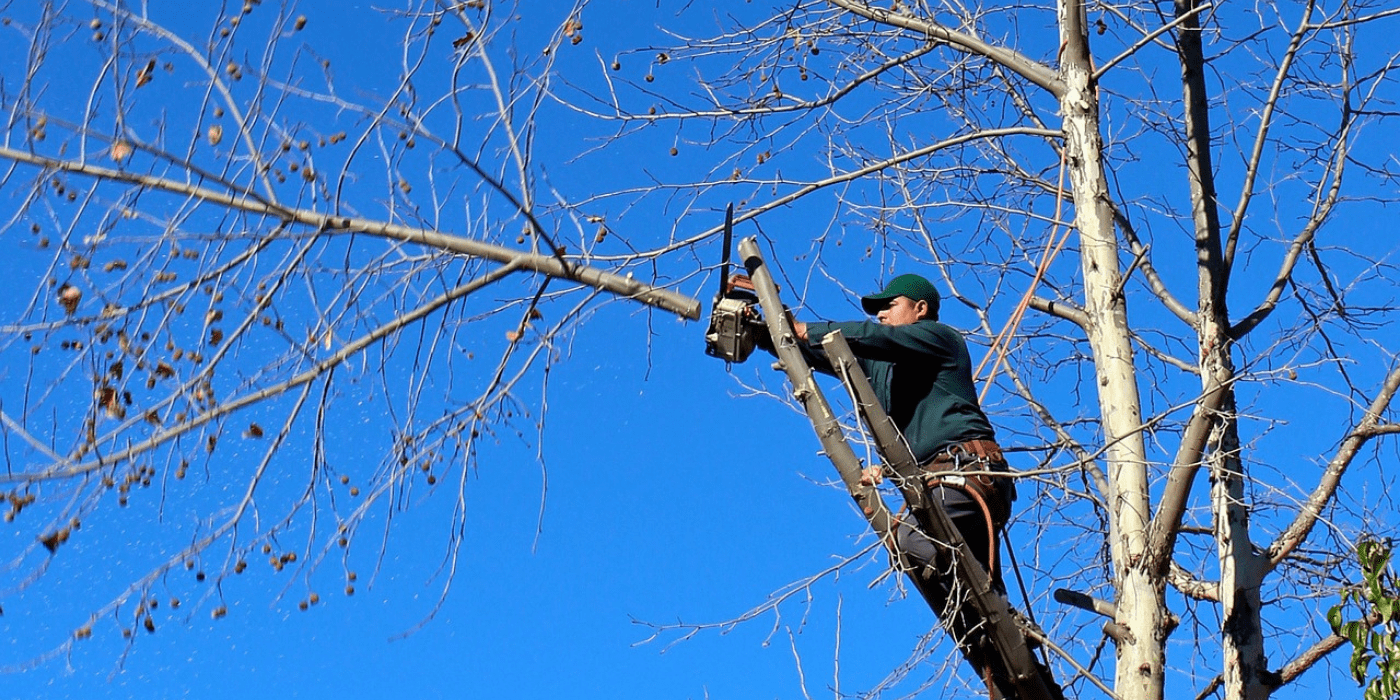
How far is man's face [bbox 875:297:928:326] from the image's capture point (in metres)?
6.82

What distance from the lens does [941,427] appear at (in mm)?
6184

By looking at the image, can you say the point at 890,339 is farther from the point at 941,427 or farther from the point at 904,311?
the point at 904,311

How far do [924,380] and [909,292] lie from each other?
68 cm

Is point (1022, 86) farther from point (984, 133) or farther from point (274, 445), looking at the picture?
point (274, 445)

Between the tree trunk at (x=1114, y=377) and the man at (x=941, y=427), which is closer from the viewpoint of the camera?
the man at (x=941, y=427)

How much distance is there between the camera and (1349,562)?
6.99m

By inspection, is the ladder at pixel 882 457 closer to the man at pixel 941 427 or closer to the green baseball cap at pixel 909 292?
the man at pixel 941 427

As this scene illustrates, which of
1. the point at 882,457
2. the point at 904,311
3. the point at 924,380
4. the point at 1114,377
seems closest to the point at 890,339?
the point at 924,380

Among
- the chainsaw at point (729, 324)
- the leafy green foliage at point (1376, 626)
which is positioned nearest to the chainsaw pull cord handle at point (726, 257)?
the chainsaw at point (729, 324)

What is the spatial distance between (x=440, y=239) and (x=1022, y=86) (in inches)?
153

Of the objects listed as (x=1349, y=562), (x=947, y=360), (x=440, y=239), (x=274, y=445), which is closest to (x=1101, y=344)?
(x=947, y=360)

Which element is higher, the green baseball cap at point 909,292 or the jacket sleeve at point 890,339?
the green baseball cap at point 909,292

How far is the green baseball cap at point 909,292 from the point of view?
6.89 metres

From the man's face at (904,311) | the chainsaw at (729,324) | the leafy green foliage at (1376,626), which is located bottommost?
the leafy green foliage at (1376,626)
